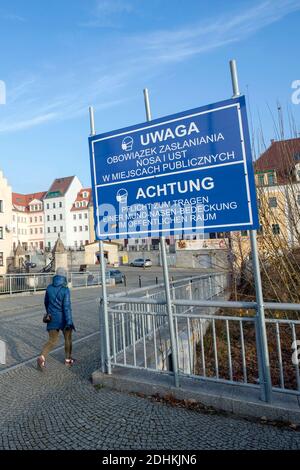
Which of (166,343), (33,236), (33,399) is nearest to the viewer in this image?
(33,399)

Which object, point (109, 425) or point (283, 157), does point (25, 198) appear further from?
point (109, 425)

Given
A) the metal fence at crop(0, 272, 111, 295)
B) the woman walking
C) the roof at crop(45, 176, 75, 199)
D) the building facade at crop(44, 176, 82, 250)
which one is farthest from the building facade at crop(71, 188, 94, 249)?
the woman walking

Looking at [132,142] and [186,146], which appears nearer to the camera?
[186,146]

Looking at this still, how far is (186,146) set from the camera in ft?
13.4

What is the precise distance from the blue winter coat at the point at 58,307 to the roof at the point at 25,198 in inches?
3323

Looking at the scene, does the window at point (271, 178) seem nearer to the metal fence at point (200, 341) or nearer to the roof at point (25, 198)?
the metal fence at point (200, 341)

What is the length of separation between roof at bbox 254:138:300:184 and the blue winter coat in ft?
16.4

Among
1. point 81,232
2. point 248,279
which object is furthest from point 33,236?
point 248,279

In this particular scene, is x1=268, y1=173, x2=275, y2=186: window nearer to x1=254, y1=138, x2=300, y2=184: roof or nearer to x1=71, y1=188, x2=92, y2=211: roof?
x1=254, y1=138, x2=300, y2=184: roof

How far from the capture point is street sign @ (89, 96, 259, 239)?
3.72 meters

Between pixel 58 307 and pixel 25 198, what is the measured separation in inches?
3582

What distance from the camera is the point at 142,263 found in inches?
2114
